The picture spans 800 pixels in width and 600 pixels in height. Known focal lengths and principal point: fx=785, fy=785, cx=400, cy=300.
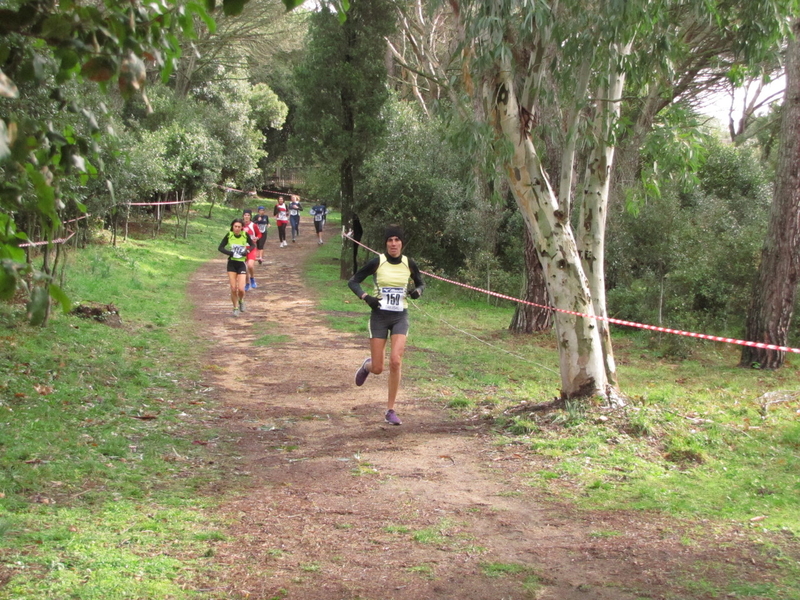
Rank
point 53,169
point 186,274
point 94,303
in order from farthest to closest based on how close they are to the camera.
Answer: point 186,274
point 94,303
point 53,169

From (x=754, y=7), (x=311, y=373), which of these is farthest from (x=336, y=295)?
(x=754, y=7)

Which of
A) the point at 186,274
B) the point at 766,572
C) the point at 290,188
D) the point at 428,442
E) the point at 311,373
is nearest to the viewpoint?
the point at 766,572

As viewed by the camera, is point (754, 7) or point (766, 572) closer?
point (766, 572)

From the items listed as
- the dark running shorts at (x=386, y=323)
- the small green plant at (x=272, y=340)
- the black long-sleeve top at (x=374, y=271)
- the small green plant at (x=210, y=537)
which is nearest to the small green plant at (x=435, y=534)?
the small green plant at (x=210, y=537)

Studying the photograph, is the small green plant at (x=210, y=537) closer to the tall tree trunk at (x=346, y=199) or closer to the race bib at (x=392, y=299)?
the race bib at (x=392, y=299)

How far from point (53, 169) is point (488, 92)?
664cm

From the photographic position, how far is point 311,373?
1112 cm

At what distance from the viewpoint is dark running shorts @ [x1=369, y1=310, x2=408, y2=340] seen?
329 inches

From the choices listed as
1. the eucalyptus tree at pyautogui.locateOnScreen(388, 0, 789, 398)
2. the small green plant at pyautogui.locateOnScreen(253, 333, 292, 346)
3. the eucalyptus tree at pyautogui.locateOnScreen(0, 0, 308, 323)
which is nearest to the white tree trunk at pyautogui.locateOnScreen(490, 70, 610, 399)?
the eucalyptus tree at pyautogui.locateOnScreen(388, 0, 789, 398)

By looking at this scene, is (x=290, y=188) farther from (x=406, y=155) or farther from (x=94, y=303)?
(x=94, y=303)

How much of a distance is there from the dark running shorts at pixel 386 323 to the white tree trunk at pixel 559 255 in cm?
172

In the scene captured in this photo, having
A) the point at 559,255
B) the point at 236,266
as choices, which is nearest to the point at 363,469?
the point at 559,255

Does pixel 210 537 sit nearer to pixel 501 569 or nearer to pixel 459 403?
pixel 501 569

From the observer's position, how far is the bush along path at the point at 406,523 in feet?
15.0
